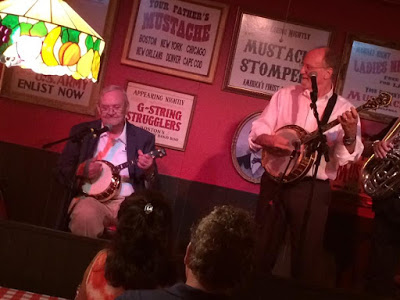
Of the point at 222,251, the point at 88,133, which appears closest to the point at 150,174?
the point at 88,133

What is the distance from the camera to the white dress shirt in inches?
205

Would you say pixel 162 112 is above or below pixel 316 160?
above

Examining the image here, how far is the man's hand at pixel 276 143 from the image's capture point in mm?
5184

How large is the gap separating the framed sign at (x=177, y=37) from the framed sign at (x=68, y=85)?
0.24 metres

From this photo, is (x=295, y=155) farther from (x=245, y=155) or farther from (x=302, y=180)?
(x=245, y=155)

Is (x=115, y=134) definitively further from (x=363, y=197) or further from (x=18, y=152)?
(x=363, y=197)

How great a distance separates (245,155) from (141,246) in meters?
3.50

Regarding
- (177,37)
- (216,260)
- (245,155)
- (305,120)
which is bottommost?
(216,260)

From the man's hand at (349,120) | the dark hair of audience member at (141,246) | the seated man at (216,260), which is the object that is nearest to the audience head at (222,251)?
the seated man at (216,260)

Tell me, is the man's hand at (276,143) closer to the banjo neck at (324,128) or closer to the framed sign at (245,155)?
the banjo neck at (324,128)

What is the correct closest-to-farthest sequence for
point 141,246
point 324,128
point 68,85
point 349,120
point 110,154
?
1. point 141,246
2. point 349,120
3. point 324,128
4. point 110,154
5. point 68,85

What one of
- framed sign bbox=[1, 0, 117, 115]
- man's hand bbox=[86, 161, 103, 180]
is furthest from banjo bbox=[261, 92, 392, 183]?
framed sign bbox=[1, 0, 117, 115]

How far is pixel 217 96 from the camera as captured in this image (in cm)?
645

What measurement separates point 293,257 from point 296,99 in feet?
3.94
